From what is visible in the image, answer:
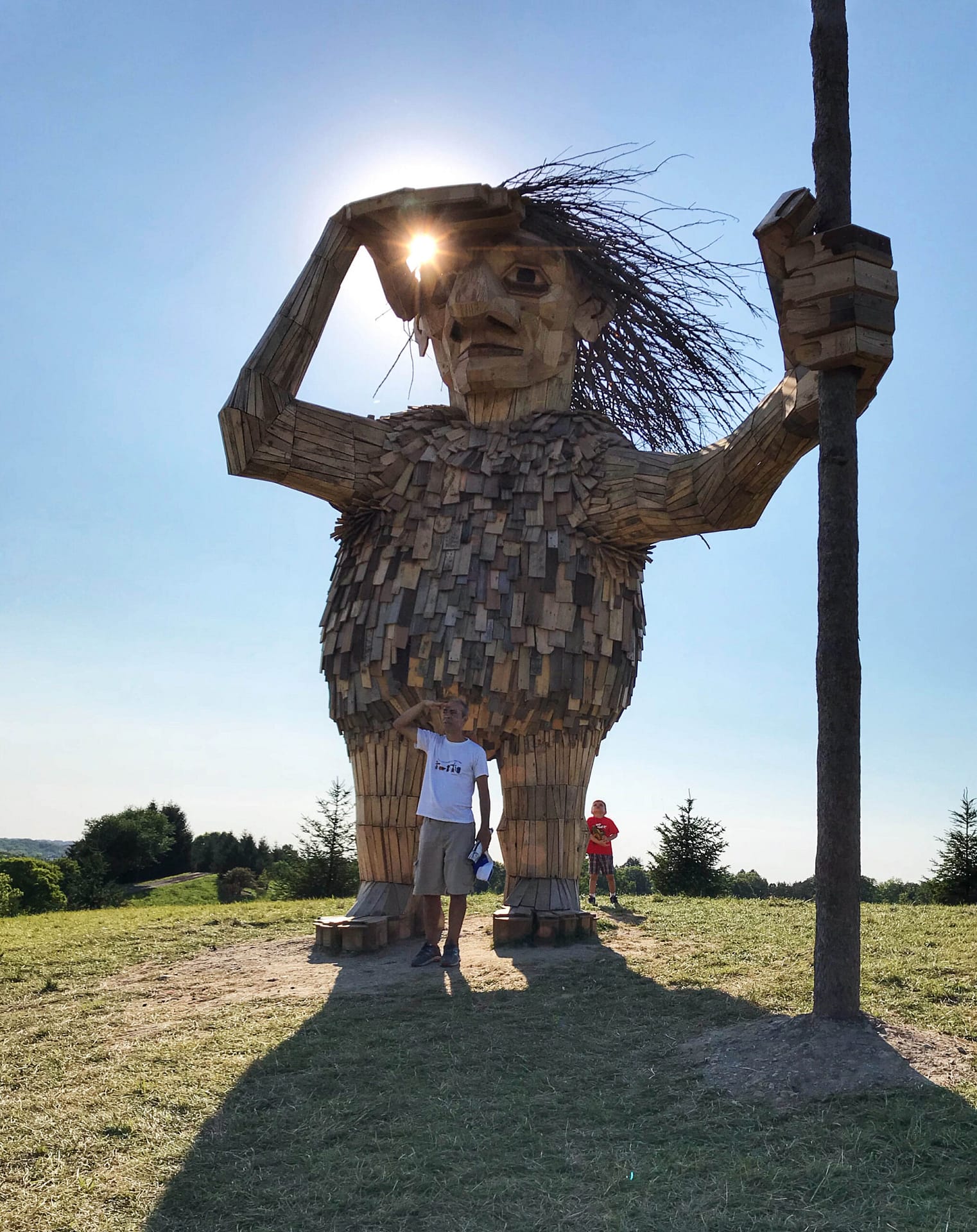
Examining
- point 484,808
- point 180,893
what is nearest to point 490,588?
point 484,808

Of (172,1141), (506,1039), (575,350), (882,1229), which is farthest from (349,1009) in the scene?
(575,350)

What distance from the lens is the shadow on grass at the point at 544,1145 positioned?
2314 millimetres

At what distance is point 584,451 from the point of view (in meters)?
5.16

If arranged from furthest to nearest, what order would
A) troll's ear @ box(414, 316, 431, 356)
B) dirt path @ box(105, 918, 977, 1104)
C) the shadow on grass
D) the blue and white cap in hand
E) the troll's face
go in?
troll's ear @ box(414, 316, 431, 356) → the troll's face → the blue and white cap in hand → dirt path @ box(105, 918, 977, 1104) → the shadow on grass

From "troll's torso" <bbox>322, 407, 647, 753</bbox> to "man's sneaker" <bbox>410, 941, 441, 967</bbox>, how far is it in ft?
3.43

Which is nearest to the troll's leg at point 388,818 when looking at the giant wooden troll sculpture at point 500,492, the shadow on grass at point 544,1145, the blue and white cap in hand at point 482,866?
Result: the giant wooden troll sculpture at point 500,492

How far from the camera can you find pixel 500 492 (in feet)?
17.1

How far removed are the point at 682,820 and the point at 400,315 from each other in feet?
16.7

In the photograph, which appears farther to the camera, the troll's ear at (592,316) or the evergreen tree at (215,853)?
the evergreen tree at (215,853)

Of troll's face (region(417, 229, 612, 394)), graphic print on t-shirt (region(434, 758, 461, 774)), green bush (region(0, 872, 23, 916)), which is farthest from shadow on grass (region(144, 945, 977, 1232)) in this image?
green bush (region(0, 872, 23, 916))

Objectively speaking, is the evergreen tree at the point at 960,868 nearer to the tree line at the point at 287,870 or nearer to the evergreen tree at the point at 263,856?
the tree line at the point at 287,870

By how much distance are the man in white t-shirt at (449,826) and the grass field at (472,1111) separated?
0.80 feet

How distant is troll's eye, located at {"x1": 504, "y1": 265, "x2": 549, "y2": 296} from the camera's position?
17.6ft

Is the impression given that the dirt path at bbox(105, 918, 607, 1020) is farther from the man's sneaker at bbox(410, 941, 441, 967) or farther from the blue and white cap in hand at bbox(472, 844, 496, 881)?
the blue and white cap in hand at bbox(472, 844, 496, 881)
